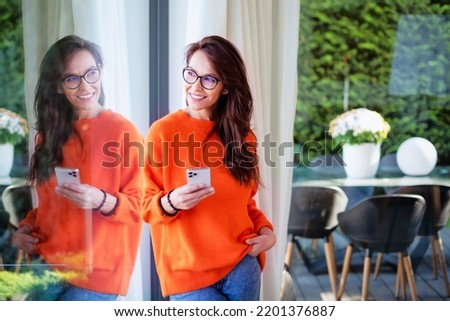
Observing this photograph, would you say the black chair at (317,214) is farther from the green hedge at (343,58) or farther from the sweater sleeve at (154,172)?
the sweater sleeve at (154,172)

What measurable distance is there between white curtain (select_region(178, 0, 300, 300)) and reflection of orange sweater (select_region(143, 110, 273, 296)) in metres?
0.15

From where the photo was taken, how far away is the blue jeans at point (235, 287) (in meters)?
2.86

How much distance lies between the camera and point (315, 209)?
2951 millimetres

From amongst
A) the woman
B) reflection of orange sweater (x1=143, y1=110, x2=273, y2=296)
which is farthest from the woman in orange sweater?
the woman

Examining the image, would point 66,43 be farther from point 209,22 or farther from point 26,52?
point 209,22

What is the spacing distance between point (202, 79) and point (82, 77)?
51 cm

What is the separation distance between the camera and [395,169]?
293cm

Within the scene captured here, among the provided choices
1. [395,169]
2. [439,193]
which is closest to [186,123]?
[395,169]

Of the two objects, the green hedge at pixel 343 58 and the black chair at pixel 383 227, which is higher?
the green hedge at pixel 343 58

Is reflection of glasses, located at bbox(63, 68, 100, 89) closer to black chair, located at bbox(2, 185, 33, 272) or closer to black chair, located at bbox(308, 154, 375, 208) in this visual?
black chair, located at bbox(2, 185, 33, 272)

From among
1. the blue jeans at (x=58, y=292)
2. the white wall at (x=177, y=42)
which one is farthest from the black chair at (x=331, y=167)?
the blue jeans at (x=58, y=292)

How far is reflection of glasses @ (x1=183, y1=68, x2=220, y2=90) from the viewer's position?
2770 millimetres

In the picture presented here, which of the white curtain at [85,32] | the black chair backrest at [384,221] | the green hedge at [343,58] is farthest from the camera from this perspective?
the black chair backrest at [384,221]

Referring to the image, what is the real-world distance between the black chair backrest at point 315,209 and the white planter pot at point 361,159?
0.11m
